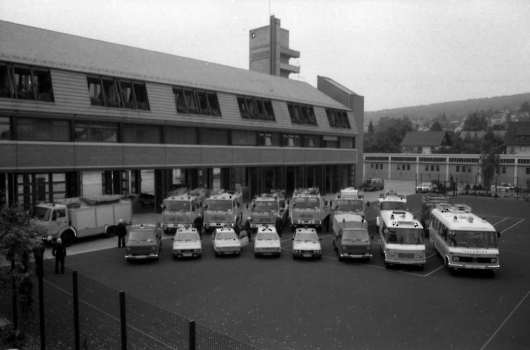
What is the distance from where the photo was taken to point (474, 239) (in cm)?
2081

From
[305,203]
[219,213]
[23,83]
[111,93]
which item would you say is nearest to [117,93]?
[111,93]

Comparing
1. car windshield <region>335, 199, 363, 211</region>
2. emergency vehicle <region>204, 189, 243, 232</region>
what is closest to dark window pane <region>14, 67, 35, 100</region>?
emergency vehicle <region>204, 189, 243, 232</region>

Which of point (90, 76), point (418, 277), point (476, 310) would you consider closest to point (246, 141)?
point (90, 76)

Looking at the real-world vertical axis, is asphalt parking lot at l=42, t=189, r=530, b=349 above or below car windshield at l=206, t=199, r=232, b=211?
below

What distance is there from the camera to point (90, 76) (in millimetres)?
36875

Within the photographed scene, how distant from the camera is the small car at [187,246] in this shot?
23.9 metres

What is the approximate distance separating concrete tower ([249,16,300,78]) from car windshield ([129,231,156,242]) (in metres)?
76.8

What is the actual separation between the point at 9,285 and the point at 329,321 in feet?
32.0

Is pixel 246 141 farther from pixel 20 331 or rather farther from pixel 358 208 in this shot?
pixel 20 331

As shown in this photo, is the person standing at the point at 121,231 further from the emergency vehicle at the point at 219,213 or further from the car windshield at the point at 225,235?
the emergency vehicle at the point at 219,213

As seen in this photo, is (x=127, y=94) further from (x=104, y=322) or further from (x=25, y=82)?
(x=104, y=322)

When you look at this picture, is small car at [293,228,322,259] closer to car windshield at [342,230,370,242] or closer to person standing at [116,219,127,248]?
car windshield at [342,230,370,242]

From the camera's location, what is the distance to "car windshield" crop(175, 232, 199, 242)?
2466 centimetres

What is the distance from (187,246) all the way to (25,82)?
1906 centimetres
